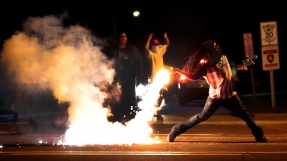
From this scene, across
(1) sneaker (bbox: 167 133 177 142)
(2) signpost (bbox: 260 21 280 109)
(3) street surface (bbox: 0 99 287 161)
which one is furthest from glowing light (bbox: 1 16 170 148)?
(2) signpost (bbox: 260 21 280 109)

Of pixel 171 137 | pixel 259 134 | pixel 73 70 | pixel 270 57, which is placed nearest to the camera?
pixel 259 134

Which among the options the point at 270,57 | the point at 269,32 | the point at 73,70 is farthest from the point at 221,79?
the point at 270,57

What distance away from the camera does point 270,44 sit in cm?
1678

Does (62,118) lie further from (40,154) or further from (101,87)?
(40,154)

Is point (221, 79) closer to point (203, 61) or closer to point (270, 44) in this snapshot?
point (203, 61)

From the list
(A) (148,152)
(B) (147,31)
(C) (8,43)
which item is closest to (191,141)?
(A) (148,152)

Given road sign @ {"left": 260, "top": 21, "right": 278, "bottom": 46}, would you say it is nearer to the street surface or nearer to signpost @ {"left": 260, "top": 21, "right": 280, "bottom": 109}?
signpost @ {"left": 260, "top": 21, "right": 280, "bottom": 109}

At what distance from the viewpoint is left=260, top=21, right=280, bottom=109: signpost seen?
54.7 feet

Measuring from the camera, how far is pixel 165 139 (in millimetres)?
10398

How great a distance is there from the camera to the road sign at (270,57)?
16.9 metres

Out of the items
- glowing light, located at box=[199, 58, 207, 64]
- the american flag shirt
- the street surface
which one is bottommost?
the street surface

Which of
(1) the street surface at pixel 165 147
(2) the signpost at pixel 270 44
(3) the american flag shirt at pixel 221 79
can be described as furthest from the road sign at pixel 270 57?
(3) the american flag shirt at pixel 221 79

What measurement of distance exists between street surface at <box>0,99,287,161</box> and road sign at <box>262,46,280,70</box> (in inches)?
178

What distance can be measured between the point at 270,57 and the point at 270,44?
44 centimetres
